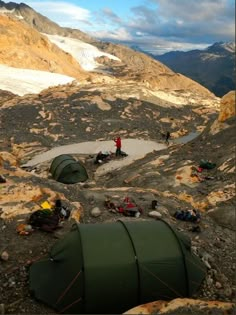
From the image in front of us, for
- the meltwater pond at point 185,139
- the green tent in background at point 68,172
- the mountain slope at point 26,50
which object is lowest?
the green tent in background at point 68,172

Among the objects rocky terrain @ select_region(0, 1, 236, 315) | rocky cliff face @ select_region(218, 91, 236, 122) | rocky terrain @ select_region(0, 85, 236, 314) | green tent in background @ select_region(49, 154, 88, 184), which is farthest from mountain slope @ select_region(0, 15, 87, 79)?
green tent in background @ select_region(49, 154, 88, 184)

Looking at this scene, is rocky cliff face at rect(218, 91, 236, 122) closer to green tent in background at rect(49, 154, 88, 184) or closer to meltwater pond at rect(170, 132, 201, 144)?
meltwater pond at rect(170, 132, 201, 144)

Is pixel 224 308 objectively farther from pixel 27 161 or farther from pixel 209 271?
pixel 27 161

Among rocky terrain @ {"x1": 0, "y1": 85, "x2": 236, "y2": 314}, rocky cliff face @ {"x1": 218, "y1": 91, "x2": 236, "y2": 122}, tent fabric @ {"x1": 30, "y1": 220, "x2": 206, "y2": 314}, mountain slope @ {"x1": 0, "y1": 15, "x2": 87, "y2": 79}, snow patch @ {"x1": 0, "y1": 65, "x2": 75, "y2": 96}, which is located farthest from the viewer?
mountain slope @ {"x1": 0, "y1": 15, "x2": 87, "y2": 79}

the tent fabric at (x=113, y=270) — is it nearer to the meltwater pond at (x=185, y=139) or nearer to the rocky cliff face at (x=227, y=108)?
the rocky cliff face at (x=227, y=108)

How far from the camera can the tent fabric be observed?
1222 cm

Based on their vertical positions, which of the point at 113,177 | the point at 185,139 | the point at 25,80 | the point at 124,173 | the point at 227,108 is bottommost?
the point at 113,177

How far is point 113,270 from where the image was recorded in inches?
487

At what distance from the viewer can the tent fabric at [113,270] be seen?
40.1ft

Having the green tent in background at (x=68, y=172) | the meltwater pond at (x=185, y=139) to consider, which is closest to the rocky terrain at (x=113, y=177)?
the green tent in background at (x=68, y=172)

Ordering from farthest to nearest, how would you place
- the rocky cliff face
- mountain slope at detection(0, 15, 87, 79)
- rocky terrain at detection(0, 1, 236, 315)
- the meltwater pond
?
mountain slope at detection(0, 15, 87, 79)
the meltwater pond
the rocky cliff face
rocky terrain at detection(0, 1, 236, 315)

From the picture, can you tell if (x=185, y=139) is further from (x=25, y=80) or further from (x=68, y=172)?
(x=25, y=80)

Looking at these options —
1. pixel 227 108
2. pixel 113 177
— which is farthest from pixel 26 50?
pixel 113 177

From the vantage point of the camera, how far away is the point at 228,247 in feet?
56.9
